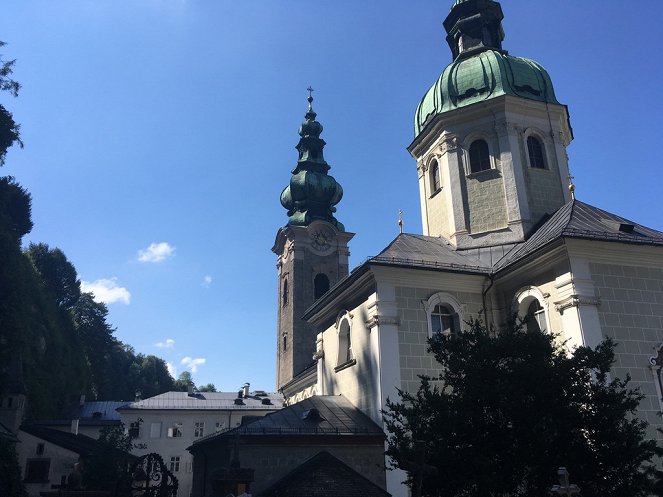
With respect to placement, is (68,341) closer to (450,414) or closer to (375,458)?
(375,458)

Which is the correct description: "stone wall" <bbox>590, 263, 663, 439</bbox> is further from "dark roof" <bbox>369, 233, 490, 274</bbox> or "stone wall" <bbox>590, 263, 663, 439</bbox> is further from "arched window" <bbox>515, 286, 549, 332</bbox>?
"dark roof" <bbox>369, 233, 490, 274</bbox>

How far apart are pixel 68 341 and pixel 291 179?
25.6 meters

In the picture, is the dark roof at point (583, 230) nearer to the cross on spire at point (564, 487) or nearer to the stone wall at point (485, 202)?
the stone wall at point (485, 202)

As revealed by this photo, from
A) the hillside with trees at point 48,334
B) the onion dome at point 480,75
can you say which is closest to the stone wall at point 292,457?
the onion dome at point 480,75

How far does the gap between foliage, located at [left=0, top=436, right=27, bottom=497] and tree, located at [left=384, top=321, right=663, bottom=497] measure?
18.2 meters

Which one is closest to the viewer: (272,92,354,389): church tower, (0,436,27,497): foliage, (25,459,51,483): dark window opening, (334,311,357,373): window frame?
(334,311,357,373): window frame

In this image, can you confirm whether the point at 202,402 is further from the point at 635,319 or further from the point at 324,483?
the point at 635,319

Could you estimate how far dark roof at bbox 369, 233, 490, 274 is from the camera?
53.9 feet

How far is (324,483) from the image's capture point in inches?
512

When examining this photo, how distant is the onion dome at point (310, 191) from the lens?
1695 inches

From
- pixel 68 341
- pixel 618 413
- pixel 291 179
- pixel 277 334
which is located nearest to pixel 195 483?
pixel 618 413

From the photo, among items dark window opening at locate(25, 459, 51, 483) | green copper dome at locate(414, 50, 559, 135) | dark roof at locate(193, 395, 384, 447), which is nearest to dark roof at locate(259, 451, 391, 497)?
dark roof at locate(193, 395, 384, 447)

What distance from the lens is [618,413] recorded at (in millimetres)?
9594

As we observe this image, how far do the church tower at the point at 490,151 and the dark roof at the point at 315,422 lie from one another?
676 centimetres
